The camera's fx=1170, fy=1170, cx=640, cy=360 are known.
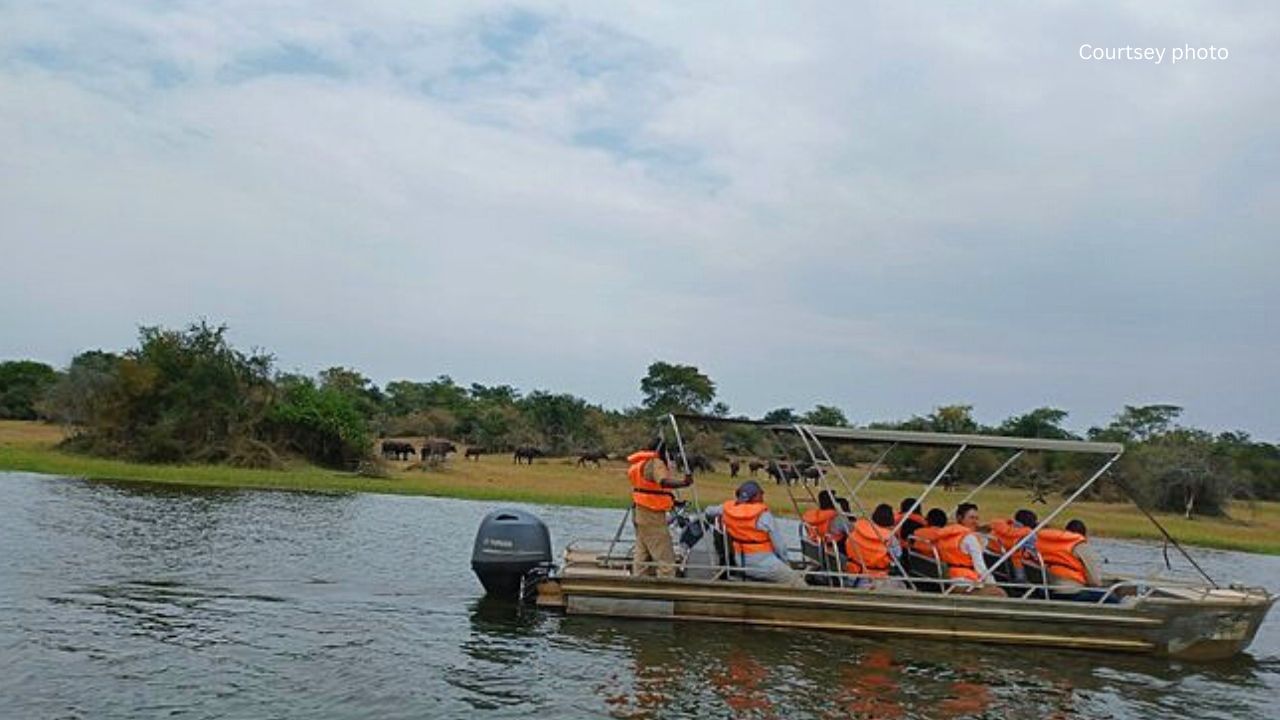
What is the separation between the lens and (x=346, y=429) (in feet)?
156

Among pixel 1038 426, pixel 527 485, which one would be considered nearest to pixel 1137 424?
pixel 1038 426

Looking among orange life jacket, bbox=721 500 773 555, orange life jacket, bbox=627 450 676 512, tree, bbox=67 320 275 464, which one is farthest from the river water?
tree, bbox=67 320 275 464

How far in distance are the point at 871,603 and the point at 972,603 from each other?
1344 millimetres

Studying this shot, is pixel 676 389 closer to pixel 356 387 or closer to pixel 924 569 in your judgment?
pixel 356 387

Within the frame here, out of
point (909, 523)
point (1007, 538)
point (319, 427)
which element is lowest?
point (1007, 538)

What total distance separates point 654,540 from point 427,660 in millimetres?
3958

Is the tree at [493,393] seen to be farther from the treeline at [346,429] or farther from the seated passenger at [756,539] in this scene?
the seated passenger at [756,539]

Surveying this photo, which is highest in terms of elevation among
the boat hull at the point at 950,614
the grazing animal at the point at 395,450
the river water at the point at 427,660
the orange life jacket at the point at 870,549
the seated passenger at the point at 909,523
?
the grazing animal at the point at 395,450

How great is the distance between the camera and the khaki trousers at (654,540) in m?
16.3

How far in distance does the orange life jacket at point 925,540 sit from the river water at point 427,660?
4.76 ft

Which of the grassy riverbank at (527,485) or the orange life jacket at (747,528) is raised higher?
the grassy riverbank at (527,485)

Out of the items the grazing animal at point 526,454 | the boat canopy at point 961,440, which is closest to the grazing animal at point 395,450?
the grazing animal at point 526,454

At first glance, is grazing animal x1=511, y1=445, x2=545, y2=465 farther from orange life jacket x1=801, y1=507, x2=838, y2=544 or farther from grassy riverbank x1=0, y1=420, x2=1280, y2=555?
orange life jacket x1=801, y1=507, x2=838, y2=544

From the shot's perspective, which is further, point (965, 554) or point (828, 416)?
point (828, 416)
